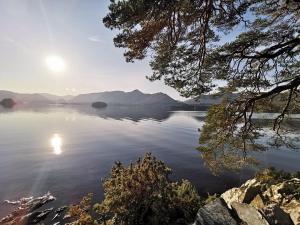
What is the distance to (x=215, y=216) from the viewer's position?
9945mm

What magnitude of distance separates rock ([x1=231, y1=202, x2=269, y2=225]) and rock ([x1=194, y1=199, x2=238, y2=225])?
400 millimetres

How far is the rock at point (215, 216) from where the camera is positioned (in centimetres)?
965

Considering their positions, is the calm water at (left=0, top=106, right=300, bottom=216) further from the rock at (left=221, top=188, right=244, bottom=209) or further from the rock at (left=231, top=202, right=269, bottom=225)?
the rock at (left=231, top=202, right=269, bottom=225)

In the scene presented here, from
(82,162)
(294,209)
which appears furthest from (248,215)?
(82,162)

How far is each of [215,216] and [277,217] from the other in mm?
2328

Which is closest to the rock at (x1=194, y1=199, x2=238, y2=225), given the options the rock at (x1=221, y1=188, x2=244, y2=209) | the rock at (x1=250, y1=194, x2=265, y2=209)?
the rock at (x1=250, y1=194, x2=265, y2=209)

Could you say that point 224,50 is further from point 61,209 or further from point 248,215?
point 61,209

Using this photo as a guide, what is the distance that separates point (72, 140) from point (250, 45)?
53019 mm

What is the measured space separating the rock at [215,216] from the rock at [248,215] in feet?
1.31

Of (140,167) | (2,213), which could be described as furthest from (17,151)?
(140,167)

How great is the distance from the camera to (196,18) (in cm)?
1190

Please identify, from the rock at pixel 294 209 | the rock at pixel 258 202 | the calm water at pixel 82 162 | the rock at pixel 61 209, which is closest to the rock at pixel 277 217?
the rock at pixel 294 209

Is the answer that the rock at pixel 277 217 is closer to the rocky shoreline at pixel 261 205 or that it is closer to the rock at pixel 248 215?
the rocky shoreline at pixel 261 205

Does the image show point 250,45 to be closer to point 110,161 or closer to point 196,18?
point 196,18
